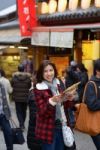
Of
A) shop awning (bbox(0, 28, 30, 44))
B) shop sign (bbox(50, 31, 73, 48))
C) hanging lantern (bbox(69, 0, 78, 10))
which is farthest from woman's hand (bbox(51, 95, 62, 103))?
shop awning (bbox(0, 28, 30, 44))

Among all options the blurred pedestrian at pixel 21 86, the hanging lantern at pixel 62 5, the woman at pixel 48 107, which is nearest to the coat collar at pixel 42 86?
the woman at pixel 48 107

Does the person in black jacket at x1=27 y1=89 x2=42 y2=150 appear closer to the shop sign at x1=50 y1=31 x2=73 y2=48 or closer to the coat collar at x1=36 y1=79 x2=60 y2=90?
the coat collar at x1=36 y1=79 x2=60 y2=90

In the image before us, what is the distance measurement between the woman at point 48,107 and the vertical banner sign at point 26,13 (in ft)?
33.9

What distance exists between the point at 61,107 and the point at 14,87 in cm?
657

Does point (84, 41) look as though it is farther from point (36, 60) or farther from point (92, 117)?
point (92, 117)

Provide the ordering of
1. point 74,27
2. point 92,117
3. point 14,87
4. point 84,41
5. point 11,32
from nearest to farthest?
point 92,117
point 14,87
point 74,27
point 84,41
point 11,32

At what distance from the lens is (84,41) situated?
1521cm

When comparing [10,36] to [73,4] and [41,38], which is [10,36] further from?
[73,4]

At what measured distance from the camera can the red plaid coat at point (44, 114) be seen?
21.0ft

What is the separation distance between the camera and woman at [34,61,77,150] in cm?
640

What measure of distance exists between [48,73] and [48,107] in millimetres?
483

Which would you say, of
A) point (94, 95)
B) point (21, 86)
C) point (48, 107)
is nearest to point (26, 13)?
point (21, 86)

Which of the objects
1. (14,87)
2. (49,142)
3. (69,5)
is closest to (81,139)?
(14,87)

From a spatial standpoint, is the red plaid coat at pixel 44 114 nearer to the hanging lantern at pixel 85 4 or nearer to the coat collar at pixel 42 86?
the coat collar at pixel 42 86
